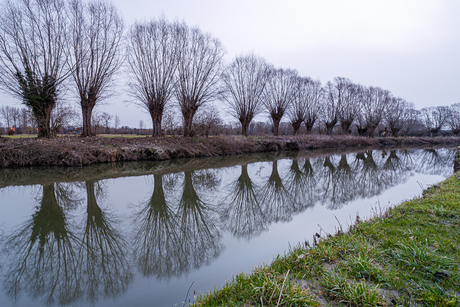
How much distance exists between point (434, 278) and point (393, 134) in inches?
2212

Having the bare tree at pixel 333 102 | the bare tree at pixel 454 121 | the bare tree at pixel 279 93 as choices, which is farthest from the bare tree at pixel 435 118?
the bare tree at pixel 279 93

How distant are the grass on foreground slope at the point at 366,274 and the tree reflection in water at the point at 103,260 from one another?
136cm

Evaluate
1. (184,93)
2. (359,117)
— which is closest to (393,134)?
(359,117)

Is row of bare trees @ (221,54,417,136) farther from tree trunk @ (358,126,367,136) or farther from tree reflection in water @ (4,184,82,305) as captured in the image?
tree reflection in water @ (4,184,82,305)

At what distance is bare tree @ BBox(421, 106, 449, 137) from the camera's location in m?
52.0

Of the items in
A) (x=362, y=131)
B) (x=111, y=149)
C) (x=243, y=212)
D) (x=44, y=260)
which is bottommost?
(x=243, y=212)

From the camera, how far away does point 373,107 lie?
41.2 metres

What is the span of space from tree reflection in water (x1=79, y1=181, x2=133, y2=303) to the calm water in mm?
14

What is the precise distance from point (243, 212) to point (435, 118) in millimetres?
68489

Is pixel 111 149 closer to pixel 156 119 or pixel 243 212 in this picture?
pixel 156 119

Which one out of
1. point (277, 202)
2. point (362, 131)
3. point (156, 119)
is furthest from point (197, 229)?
point (362, 131)

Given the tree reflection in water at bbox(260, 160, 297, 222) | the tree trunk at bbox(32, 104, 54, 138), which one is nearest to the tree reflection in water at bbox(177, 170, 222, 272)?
the tree reflection in water at bbox(260, 160, 297, 222)

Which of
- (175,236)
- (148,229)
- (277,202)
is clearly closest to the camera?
(175,236)

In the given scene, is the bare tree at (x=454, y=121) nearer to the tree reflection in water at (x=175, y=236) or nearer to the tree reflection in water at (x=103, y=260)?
the tree reflection in water at (x=175, y=236)
